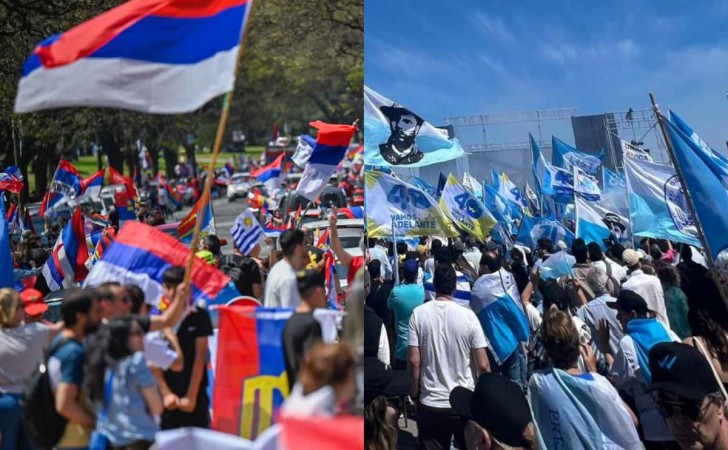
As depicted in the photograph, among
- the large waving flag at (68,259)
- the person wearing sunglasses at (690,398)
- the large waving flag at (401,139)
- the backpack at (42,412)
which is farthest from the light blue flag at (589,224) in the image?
the backpack at (42,412)

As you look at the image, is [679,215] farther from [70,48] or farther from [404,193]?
[70,48]

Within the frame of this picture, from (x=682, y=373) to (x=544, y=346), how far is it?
855 millimetres

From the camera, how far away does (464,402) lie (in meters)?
4.76

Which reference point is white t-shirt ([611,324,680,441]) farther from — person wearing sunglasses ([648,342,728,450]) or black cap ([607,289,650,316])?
person wearing sunglasses ([648,342,728,450])

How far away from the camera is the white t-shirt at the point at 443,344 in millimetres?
5504

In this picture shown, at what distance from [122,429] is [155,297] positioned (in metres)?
0.51

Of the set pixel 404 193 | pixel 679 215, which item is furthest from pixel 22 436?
pixel 679 215

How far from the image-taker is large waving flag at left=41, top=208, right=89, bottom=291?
5.30 metres

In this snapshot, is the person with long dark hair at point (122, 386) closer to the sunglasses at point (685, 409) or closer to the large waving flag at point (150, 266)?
the large waving flag at point (150, 266)

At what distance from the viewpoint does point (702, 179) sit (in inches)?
210

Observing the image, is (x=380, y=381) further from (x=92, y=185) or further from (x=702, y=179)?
(x=92, y=185)

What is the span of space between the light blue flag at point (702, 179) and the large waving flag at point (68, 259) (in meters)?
3.62

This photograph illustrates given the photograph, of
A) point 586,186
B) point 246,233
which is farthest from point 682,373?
point 246,233

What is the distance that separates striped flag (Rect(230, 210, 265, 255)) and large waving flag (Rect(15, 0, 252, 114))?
9.97ft
